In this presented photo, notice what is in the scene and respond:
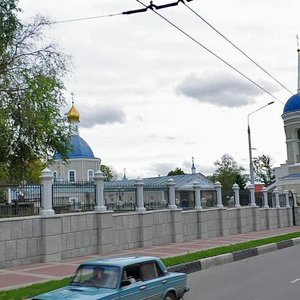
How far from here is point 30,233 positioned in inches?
604

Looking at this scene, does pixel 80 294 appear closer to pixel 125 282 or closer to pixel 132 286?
pixel 125 282

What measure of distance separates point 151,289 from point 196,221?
17.3m

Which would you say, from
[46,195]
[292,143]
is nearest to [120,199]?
[46,195]

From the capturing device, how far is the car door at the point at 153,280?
307 inches

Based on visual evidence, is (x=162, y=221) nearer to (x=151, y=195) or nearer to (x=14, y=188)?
(x=151, y=195)

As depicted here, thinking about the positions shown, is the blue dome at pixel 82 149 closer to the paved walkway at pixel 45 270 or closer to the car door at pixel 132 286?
the paved walkway at pixel 45 270

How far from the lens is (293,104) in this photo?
49656 mm

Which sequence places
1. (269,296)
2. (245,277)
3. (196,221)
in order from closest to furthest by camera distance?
(269,296) < (245,277) < (196,221)

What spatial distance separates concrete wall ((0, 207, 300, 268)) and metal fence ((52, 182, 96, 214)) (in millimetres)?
377

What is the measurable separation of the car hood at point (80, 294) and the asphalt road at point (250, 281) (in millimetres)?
3204

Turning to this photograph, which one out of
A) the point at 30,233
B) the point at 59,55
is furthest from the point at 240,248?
the point at 59,55

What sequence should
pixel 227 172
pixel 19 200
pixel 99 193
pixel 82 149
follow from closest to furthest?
pixel 19 200
pixel 99 193
pixel 82 149
pixel 227 172

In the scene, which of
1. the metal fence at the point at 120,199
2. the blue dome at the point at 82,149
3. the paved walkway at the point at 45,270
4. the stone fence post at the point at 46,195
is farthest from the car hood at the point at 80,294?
the blue dome at the point at 82,149

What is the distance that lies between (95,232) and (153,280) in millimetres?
10159
